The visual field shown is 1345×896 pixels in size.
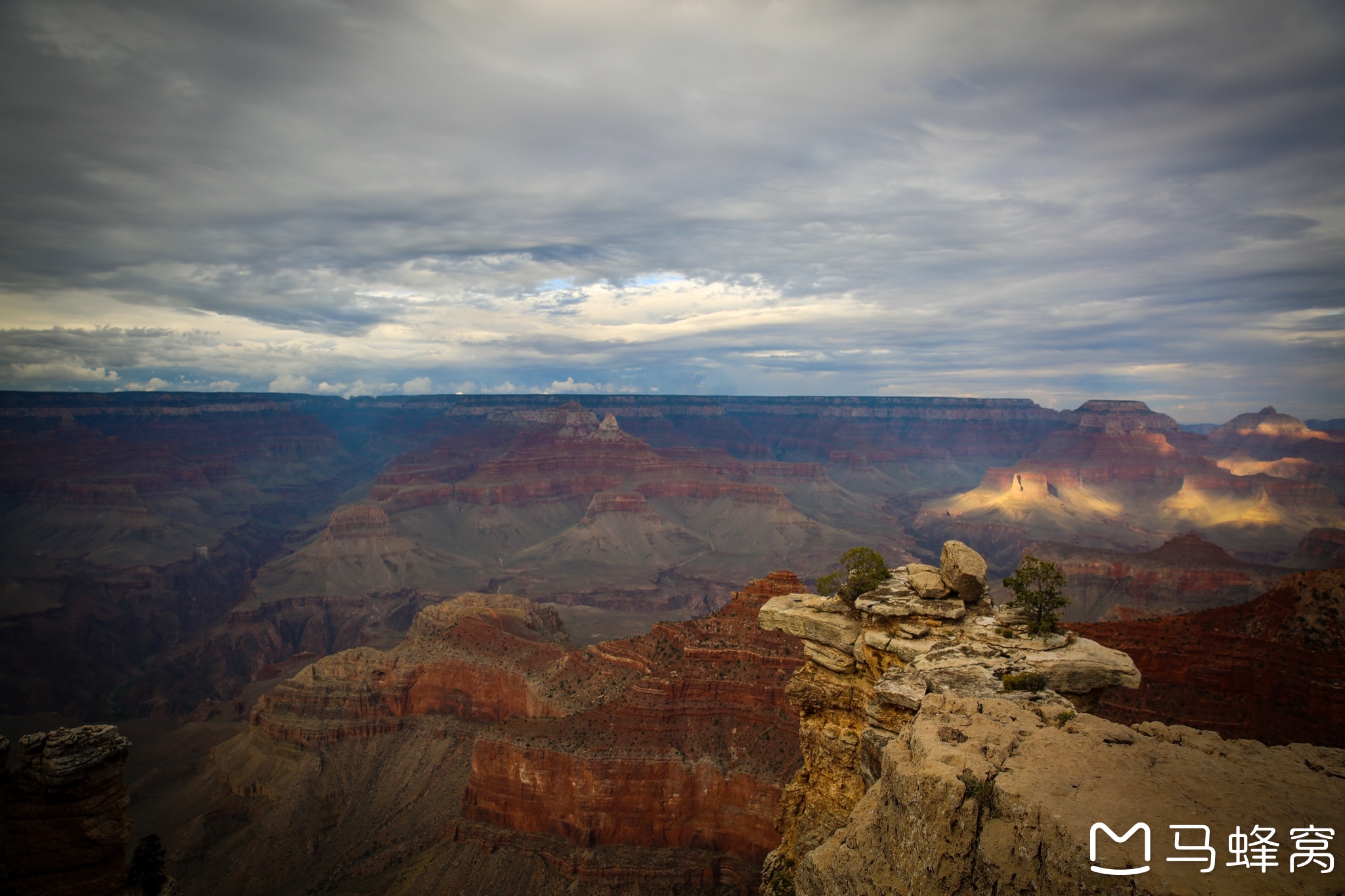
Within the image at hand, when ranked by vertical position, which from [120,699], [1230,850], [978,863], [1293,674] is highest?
[1230,850]

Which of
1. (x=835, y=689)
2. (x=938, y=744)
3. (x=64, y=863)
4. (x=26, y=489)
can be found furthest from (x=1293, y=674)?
(x=26, y=489)

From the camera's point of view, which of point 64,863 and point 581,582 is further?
point 581,582

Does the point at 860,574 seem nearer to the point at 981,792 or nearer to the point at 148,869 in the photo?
the point at 981,792

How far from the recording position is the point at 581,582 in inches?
Result: 5994

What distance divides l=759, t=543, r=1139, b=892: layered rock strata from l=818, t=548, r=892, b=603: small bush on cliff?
0.49m

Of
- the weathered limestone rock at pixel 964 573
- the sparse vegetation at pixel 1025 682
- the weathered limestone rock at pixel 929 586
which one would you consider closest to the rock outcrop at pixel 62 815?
the weathered limestone rock at pixel 929 586

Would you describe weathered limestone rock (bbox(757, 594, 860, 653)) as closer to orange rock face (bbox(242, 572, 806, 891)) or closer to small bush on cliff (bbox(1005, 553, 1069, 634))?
small bush on cliff (bbox(1005, 553, 1069, 634))

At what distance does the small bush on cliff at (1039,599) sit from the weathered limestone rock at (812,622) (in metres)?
5.07

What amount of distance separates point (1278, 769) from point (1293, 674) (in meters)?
34.9

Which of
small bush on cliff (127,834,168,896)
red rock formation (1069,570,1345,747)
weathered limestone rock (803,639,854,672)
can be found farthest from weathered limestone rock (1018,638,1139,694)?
small bush on cliff (127,834,168,896)

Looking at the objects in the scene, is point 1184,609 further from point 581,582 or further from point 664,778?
point 581,582

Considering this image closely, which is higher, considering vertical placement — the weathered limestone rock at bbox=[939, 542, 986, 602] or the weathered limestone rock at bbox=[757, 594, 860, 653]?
the weathered limestone rock at bbox=[939, 542, 986, 602]

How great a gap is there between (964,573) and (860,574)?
4.12 metres

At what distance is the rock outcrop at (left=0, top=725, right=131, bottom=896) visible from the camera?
780 inches
